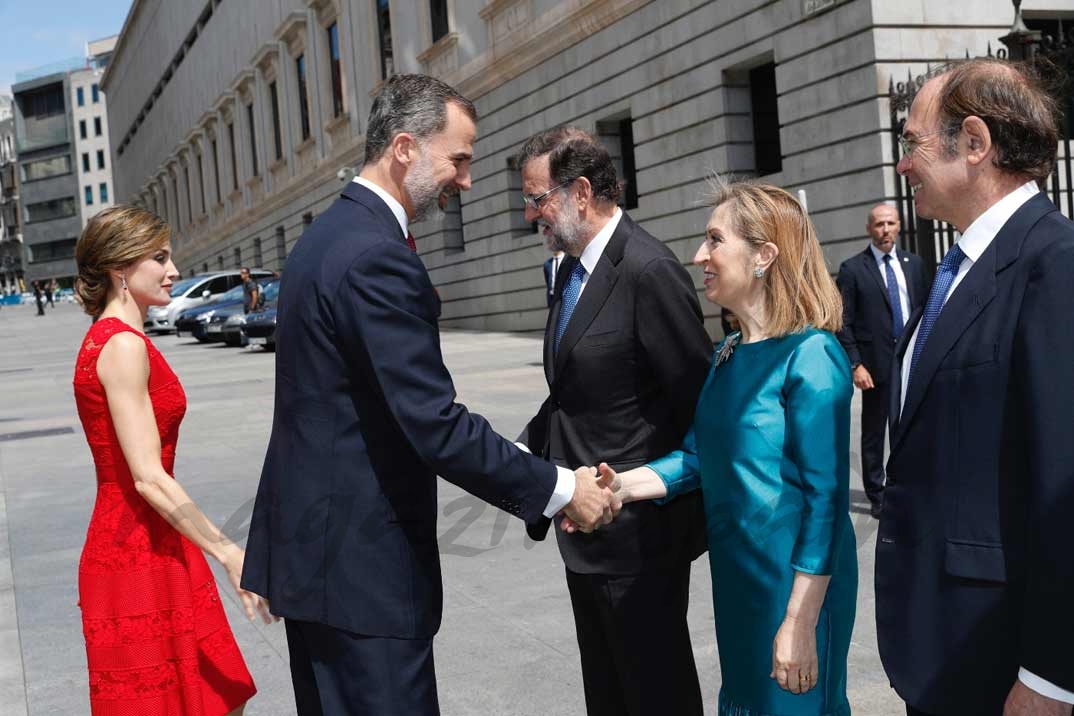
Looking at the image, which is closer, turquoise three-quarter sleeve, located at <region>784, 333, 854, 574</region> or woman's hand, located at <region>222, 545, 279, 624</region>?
turquoise three-quarter sleeve, located at <region>784, 333, 854, 574</region>

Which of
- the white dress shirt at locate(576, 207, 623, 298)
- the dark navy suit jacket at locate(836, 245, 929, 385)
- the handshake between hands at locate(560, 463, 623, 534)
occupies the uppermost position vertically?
the white dress shirt at locate(576, 207, 623, 298)

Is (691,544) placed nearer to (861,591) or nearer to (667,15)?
(861,591)

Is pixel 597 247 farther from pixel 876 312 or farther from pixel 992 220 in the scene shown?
pixel 876 312

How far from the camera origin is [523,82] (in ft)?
75.8

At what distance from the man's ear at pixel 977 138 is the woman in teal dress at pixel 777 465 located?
0.63 metres

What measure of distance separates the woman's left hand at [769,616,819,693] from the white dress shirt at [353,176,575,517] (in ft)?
2.04

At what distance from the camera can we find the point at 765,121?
17.6 meters

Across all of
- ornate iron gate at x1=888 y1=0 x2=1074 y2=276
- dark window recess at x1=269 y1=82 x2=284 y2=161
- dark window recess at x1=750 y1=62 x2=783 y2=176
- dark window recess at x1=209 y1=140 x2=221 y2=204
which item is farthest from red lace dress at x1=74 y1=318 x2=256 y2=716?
dark window recess at x1=209 y1=140 x2=221 y2=204

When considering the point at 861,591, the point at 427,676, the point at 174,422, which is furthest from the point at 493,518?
the point at 427,676

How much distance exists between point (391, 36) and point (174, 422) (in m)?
27.0

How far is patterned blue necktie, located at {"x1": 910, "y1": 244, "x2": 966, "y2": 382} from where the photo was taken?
7.05 ft

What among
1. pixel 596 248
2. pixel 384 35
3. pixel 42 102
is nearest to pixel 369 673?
pixel 596 248

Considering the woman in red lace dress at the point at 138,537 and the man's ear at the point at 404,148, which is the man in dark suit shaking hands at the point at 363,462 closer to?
the man's ear at the point at 404,148

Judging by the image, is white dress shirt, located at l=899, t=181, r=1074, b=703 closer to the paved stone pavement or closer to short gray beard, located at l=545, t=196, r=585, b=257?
short gray beard, located at l=545, t=196, r=585, b=257
